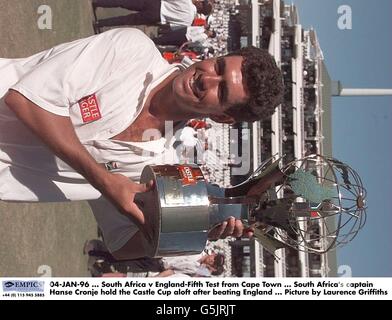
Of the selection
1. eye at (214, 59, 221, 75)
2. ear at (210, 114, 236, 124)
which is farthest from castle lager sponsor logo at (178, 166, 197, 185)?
eye at (214, 59, 221, 75)

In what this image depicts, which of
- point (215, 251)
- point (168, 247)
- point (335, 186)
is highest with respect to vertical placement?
point (335, 186)

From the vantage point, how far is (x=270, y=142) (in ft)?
31.9

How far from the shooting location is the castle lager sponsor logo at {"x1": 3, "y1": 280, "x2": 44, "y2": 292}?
3.47 meters

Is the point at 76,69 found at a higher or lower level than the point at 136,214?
higher

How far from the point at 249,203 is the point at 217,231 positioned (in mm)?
181

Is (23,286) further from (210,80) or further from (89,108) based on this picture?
(210,80)

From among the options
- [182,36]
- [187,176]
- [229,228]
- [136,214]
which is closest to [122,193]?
[136,214]

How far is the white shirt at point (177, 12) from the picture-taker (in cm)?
757

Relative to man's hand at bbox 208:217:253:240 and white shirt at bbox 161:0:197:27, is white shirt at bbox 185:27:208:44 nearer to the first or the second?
white shirt at bbox 161:0:197:27

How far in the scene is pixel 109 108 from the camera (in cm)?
217

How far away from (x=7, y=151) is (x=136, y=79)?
0.64 metres

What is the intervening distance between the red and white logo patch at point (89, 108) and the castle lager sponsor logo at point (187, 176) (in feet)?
1.34
